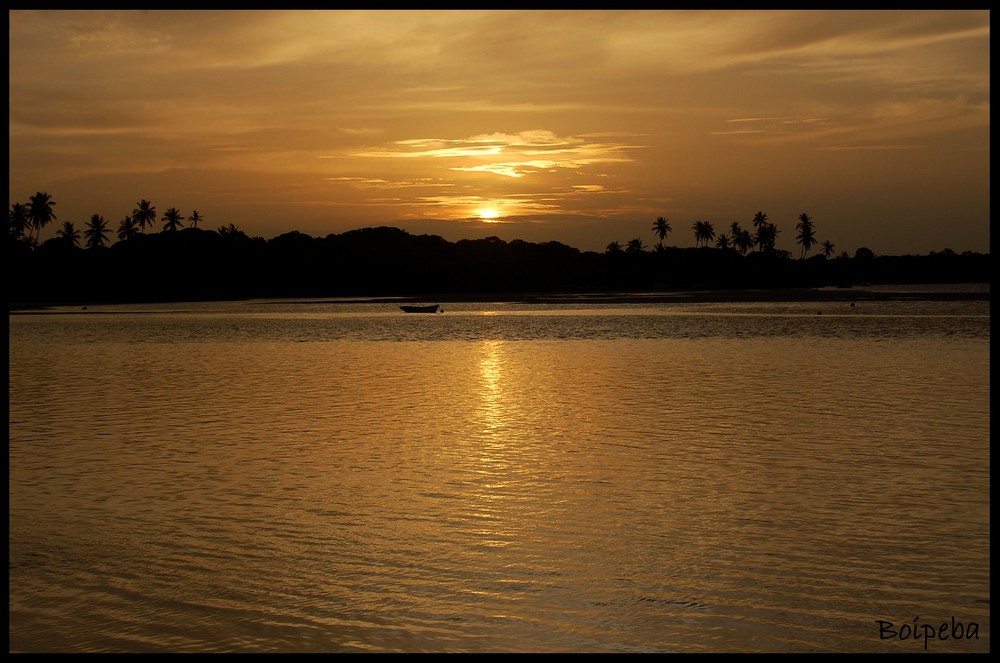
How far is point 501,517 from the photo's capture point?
50.8 feet

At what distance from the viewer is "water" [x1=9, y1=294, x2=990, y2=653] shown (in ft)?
35.1

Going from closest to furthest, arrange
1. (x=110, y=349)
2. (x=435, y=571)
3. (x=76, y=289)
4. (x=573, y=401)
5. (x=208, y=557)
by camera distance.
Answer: (x=435, y=571) < (x=208, y=557) < (x=573, y=401) < (x=110, y=349) < (x=76, y=289)

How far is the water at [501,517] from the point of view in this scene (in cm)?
1070

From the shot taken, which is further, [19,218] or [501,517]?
[19,218]

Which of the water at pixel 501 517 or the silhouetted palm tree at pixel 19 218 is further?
the silhouetted palm tree at pixel 19 218

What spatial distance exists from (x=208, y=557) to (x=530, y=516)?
4859 mm

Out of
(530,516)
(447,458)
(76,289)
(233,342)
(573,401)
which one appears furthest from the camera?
(76,289)

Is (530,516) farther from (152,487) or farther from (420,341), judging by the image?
(420,341)

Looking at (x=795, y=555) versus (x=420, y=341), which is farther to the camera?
(x=420, y=341)

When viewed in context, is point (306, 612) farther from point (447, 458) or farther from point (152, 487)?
point (447, 458)

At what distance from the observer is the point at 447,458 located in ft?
69.3

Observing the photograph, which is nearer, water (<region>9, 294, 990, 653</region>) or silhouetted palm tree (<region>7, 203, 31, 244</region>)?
→ water (<region>9, 294, 990, 653</region>)
